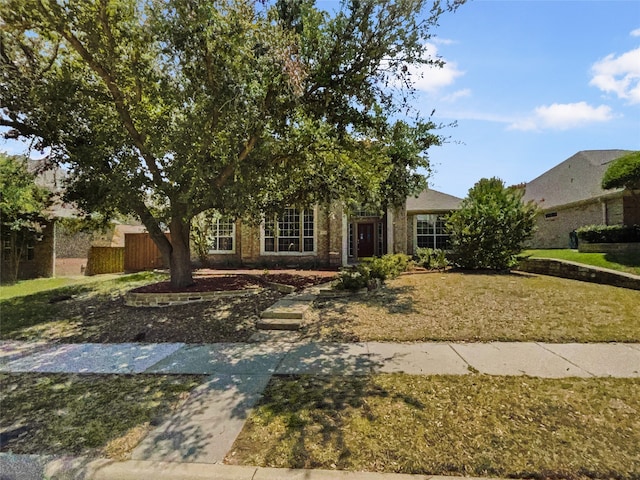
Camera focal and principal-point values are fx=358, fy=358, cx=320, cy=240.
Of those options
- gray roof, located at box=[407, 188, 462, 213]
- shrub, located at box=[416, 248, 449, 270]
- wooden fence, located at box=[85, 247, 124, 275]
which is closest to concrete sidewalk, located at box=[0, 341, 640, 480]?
shrub, located at box=[416, 248, 449, 270]

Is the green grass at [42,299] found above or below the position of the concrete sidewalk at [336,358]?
above

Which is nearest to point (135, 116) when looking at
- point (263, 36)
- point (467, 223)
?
point (263, 36)

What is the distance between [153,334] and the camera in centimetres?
695

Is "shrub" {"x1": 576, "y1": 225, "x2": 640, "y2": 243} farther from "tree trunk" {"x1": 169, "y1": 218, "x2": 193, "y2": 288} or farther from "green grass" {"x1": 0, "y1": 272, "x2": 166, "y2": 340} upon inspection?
"green grass" {"x1": 0, "y1": 272, "x2": 166, "y2": 340}

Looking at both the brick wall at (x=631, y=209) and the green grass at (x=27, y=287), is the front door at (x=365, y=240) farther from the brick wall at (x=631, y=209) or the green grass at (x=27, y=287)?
the green grass at (x=27, y=287)

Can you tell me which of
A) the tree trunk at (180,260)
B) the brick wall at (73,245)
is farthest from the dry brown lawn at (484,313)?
the brick wall at (73,245)

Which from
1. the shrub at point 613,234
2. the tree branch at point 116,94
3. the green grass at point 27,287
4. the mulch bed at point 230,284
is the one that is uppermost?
the tree branch at point 116,94

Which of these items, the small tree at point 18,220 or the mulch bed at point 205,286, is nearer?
the mulch bed at point 205,286

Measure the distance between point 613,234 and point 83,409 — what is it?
1696 cm

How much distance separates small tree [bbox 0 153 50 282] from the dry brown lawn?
44.2ft

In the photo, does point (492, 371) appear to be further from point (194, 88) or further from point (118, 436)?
point (194, 88)

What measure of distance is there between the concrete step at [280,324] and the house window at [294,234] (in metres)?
10.3

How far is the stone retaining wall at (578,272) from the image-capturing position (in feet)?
31.3

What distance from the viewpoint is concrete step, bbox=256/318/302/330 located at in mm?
6953
